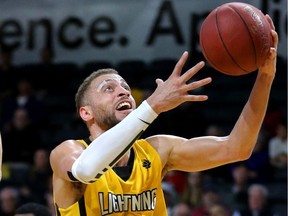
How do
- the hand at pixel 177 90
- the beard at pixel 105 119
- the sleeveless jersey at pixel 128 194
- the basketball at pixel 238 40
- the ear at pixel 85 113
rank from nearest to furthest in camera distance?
the hand at pixel 177 90 < the basketball at pixel 238 40 < the sleeveless jersey at pixel 128 194 < the beard at pixel 105 119 < the ear at pixel 85 113

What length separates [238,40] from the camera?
373 cm

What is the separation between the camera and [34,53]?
13195mm

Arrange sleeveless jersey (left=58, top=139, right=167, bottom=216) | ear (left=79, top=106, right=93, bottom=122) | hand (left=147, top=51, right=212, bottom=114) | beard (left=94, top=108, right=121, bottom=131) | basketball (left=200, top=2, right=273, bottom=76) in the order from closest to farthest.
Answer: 1. hand (left=147, top=51, right=212, bottom=114)
2. basketball (left=200, top=2, right=273, bottom=76)
3. sleeveless jersey (left=58, top=139, right=167, bottom=216)
4. beard (left=94, top=108, right=121, bottom=131)
5. ear (left=79, top=106, right=93, bottom=122)

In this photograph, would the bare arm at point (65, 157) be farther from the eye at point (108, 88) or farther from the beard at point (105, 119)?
the eye at point (108, 88)

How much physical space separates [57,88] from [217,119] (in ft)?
9.06

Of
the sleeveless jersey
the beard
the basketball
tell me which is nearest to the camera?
the basketball

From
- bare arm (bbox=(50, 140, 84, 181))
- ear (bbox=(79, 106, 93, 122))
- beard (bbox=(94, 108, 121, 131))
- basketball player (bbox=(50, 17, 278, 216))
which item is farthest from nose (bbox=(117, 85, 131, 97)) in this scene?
bare arm (bbox=(50, 140, 84, 181))

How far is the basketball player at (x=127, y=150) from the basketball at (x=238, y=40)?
0.28ft

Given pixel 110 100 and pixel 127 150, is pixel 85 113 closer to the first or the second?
pixel 110 100

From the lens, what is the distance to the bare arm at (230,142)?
3857mm

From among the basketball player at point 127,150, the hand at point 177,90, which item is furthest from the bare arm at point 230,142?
the hand at point 177,90

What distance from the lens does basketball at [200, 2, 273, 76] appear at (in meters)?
3.70

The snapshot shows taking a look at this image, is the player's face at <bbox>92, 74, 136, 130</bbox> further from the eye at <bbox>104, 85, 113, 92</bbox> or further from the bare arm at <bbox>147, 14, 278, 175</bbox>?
the bare arm at <bbox>147, 14, 278, 175</bbox>

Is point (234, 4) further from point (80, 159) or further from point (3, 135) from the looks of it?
point (3, 135)
